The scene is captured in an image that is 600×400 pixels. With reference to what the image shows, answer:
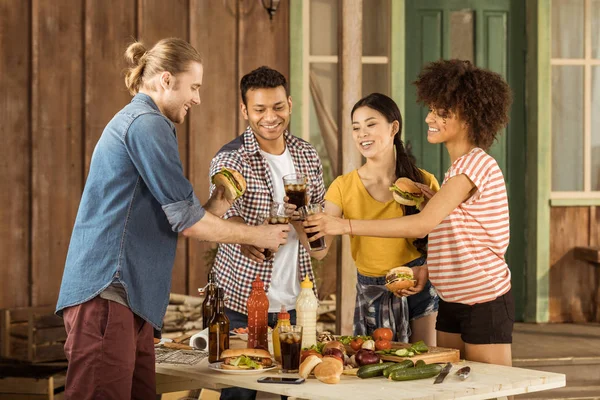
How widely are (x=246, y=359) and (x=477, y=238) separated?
85cm

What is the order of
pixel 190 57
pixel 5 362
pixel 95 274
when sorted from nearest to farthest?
1. pixel 95 274
2. pixel 190 57
3. pixel 5 362

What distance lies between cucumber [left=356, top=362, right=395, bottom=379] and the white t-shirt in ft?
2.76

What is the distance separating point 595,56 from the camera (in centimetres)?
662

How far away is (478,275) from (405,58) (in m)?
3.74

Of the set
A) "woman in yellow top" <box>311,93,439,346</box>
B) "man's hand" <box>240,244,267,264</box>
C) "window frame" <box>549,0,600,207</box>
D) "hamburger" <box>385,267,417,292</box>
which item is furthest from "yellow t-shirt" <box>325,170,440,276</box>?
"window frame" <box>549,0,600,207</box>

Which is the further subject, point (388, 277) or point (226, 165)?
point (226, 165)

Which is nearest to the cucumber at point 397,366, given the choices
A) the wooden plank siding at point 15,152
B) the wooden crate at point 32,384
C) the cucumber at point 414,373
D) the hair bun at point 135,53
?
the cucumber at point 414,373

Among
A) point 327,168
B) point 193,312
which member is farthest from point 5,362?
point 327,168

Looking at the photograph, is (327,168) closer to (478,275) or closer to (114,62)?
(114,62)

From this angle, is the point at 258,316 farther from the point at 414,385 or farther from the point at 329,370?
the point at 414,385

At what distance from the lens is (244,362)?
9.05 feet

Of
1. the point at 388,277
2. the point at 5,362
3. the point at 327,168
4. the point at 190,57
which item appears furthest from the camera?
the point at 327,168

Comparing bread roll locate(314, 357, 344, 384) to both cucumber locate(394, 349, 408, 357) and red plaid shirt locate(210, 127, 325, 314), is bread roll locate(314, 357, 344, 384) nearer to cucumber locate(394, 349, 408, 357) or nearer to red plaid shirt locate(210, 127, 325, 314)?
cucumber locate(394, 349, 408, 357)

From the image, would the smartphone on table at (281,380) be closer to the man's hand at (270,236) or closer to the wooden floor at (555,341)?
the man's hand at (270,236)
